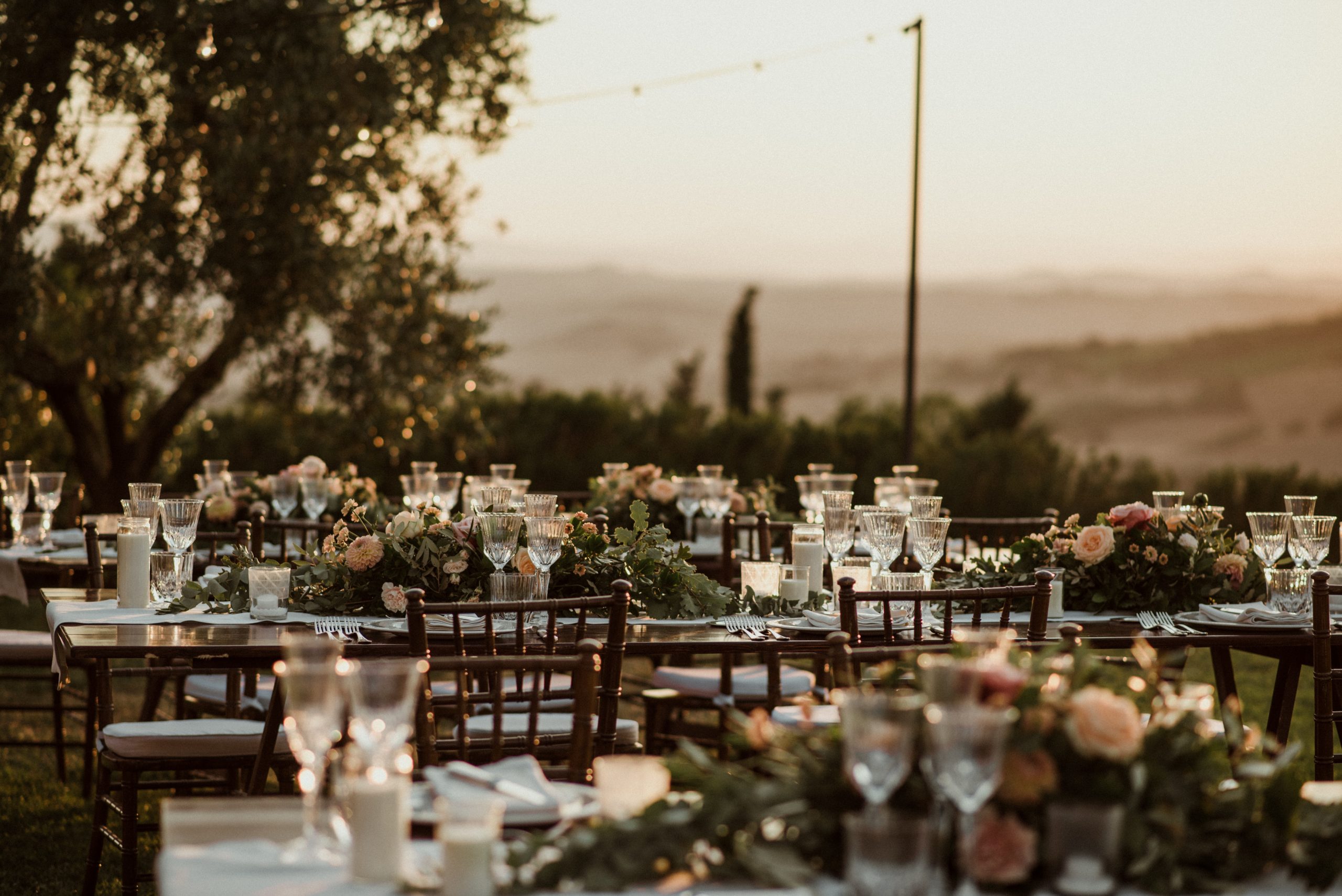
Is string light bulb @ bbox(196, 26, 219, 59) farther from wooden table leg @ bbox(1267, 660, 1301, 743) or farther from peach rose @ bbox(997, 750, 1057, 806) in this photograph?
peach rose @ bbox(997, 750, 1057, 806)

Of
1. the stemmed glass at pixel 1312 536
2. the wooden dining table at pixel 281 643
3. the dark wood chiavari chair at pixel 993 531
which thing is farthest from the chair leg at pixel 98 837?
the stemmed glass at pixel 1312 536

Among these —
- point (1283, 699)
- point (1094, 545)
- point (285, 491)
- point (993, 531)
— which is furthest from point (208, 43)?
point (1283, 699)

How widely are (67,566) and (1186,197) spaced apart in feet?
31.5

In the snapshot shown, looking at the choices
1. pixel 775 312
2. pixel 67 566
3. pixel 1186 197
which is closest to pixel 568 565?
pixel 67 566

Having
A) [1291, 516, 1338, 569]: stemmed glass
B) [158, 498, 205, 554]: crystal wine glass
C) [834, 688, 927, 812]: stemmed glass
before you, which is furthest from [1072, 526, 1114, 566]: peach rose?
[834, 688, 927, 812]: stemmed glass

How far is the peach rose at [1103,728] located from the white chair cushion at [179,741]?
2628mm

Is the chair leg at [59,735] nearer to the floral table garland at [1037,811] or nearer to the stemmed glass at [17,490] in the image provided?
the stemmed glass at [17,490]

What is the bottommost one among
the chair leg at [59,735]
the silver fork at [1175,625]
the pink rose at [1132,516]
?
the chair leg at [59,735]

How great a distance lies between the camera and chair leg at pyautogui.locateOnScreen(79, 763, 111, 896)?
12.9ft

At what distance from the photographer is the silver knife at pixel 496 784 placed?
185 centimetres

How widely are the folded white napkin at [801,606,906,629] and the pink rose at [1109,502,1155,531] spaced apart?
951 millimetres

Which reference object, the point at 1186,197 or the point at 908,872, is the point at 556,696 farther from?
the point at 1186,197

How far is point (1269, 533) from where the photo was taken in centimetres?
416

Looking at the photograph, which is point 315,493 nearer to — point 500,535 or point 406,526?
point 406,526
